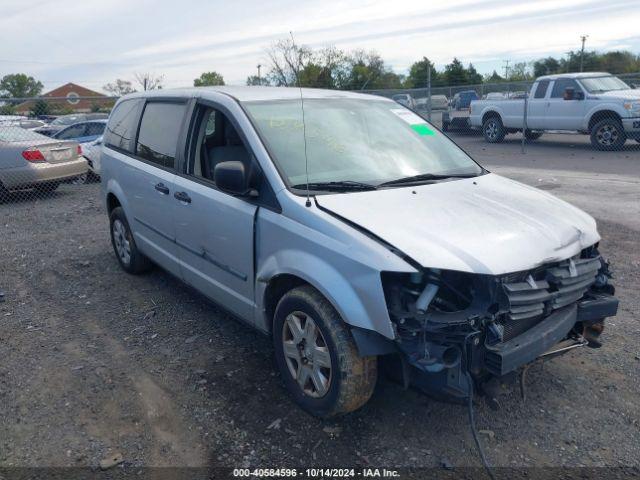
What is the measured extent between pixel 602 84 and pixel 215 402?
15.2 m

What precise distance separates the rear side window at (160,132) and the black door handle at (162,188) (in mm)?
160

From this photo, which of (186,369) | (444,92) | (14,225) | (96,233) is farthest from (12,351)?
(444,92)

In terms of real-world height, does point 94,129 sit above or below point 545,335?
above

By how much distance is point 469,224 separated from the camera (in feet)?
10.2

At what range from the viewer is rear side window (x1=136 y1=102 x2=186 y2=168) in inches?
181

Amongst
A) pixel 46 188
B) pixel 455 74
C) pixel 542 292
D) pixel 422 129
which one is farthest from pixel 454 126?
pixel 455 74

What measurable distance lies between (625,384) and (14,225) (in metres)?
8.62

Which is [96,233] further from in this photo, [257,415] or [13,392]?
[257,415]

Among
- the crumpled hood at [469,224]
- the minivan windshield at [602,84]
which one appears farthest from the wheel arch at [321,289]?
the minivan windshield at [602,84]

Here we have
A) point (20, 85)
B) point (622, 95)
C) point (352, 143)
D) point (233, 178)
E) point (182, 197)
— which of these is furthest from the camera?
point (20, 85)

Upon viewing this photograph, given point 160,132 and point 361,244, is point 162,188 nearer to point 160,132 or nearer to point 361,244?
point 160,132

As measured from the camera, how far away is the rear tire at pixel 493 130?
18.0 metres

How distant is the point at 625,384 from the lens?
363 cm

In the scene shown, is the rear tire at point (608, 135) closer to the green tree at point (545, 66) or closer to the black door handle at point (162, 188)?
the black door handle at point (162, 188)
